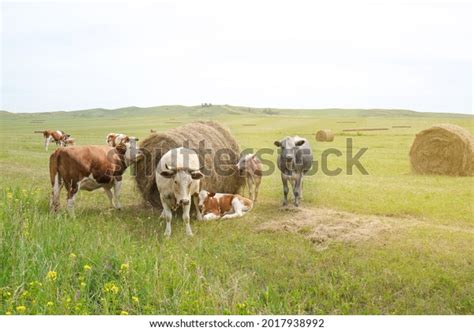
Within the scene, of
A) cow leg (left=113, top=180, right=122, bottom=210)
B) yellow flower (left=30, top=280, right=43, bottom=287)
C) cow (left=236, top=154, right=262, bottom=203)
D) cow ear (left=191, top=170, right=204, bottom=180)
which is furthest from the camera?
cow (left=236, top=154, right=262, bottom=203)

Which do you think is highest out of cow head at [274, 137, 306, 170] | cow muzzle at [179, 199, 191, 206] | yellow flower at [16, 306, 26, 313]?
cow head at [274, 137, 306, 170]

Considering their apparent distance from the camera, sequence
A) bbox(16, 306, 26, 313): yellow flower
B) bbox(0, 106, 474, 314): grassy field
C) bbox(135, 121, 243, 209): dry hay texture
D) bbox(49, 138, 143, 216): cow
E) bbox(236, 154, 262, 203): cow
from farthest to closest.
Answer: bbox(236, 154, 262, 203): cow < bbox(135, 121, 243, 209): dry hay texture < bbox(49, 138, 143, 216): cow < bbox(0, 106, 474, 314): grassy field < bbox(16, 306, 26, 313): yellow flower

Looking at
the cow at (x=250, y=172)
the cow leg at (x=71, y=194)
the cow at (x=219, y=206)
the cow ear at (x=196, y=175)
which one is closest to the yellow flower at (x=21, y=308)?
the cow ear at (x=196, y=175)

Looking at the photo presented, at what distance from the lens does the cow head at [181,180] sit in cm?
855

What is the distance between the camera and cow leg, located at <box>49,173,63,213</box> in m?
9.19

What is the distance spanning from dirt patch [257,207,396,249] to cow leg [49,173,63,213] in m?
4.11

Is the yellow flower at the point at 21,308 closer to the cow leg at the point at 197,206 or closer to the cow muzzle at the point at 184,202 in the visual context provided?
the cow muzzle at the point at 184,202

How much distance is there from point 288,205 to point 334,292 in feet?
17.2

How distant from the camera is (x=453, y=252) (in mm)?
7027

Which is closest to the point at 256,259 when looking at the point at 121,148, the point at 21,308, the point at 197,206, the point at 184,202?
the point at 184,202

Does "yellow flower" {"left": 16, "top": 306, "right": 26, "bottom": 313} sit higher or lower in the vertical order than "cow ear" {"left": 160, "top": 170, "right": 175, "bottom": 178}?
lower

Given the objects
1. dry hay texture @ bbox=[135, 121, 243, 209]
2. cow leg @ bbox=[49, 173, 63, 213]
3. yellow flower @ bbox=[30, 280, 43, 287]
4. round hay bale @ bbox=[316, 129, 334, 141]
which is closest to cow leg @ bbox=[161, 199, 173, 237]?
dry hay texture @ bbox=[135, 121, 243, 209]

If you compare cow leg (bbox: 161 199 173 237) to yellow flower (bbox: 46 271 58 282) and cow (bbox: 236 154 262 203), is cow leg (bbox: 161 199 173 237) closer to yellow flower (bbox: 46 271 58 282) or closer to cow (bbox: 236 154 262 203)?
cow (bbox: 236 154 262 203)

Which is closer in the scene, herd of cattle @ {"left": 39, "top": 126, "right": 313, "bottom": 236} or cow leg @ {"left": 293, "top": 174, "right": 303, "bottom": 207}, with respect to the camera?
herd of cattle @ {"left": 39, "top": 126, "right": 313, "bottom": 236}
